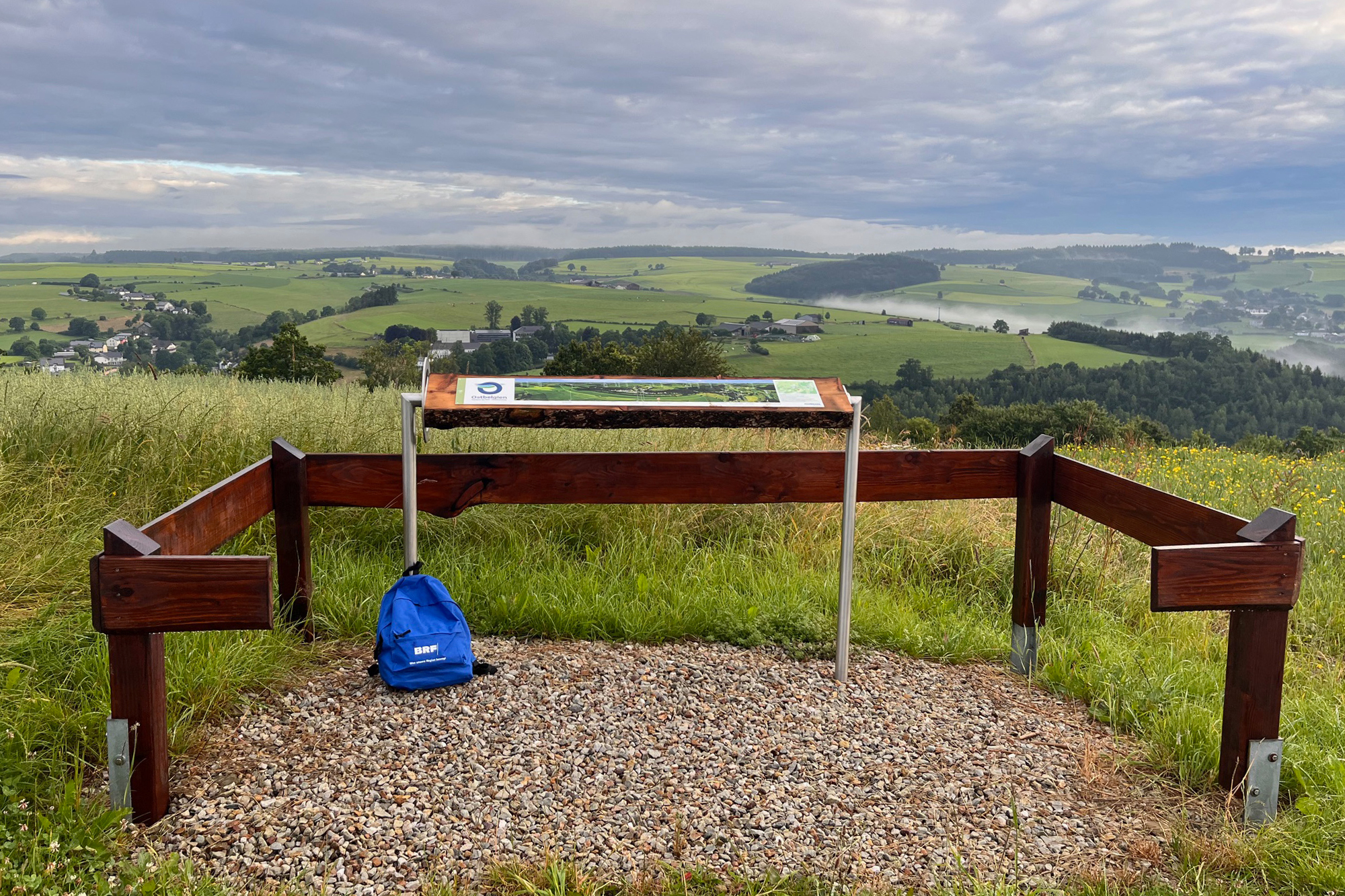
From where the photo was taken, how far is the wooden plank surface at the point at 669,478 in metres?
4.38

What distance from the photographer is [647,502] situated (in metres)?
4.46

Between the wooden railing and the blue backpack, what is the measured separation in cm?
59

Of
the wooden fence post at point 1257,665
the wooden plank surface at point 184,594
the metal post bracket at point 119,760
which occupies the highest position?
the wooden plank surface at point 184,594

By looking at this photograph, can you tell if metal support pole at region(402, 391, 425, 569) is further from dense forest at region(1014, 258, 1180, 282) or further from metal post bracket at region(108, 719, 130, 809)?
dense forest at region(1014, 258, 1180, 282)

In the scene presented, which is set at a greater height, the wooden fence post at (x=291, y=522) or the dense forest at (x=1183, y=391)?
the wooden fence post at (x=291, y=522)

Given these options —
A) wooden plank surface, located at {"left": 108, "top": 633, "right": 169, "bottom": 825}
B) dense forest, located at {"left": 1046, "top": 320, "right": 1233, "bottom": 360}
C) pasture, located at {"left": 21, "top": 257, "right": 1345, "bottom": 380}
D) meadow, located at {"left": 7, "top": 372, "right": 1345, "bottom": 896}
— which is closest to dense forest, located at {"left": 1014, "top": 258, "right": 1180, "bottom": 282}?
pasture, located at {"left": 21, "top": 257, "right": 1345, "bottom": 380}

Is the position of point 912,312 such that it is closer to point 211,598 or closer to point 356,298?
point 356,298

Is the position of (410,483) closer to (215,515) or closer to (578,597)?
(215,515)

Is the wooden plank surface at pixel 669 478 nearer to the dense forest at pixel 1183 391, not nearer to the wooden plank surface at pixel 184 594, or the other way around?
the wooden plank surface at pixel 184 594

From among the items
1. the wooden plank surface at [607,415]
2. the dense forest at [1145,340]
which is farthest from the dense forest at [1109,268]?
the wooden plank surface at [607,415]

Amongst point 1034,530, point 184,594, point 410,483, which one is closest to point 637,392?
point 410,483

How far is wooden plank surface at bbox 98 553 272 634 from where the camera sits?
103 inches

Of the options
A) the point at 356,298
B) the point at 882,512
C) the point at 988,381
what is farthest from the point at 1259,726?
the point at 356,298

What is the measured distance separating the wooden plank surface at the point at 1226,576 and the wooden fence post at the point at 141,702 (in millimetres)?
3193
